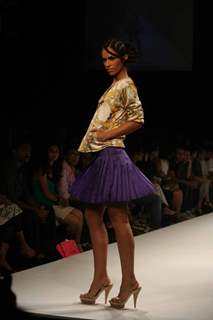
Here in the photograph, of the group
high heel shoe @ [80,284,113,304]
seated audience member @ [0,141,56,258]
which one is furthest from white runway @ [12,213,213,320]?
seated audience member @ [0,141,56,258]

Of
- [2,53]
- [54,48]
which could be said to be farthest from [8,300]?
[54,48]

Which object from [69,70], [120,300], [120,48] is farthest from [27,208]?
[69,70]

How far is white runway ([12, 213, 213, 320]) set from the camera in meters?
2.39

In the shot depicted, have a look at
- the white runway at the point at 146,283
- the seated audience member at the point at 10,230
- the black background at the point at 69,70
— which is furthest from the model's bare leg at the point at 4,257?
the black background at the point at 69,70

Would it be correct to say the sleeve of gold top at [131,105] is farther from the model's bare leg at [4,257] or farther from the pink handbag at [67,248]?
the model's bare leg at [4,257]

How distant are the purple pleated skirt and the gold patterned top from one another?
35 millimetres

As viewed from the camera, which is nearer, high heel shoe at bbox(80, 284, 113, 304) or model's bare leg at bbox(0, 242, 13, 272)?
high heel shoe at bbox(80, 284, 113, 304)

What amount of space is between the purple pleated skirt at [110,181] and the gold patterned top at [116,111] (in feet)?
0.12

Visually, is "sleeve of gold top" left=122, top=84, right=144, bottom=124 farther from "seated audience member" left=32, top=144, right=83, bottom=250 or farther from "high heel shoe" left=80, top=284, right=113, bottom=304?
"seated audience member" left=32, top=144, right=83, bottom=250

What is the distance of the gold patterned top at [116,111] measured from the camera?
7.88ft

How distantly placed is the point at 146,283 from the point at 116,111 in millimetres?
890

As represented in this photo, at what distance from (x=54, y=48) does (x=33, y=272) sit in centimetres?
326

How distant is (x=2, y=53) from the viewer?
5129 mm

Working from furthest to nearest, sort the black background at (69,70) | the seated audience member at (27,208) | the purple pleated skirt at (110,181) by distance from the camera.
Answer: the black background at (69,70) → the seated audience member at (27,208) → the purple pleated skirt at (110,181)
